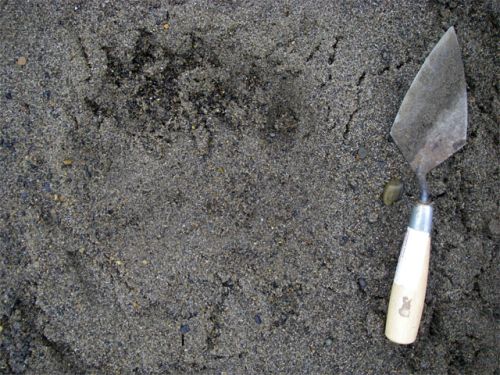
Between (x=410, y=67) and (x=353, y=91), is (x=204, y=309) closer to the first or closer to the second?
(x=353, y=91)

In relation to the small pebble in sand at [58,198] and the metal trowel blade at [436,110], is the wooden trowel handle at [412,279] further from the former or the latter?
the small pebble in sand at [58,198]

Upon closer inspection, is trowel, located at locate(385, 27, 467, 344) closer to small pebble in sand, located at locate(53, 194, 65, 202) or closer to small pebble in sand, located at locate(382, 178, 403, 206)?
small pebble in sand, located at locate(382, 178, 403, 206)

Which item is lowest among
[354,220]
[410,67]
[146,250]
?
[146,250]

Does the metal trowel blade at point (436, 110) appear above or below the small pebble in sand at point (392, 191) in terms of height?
above

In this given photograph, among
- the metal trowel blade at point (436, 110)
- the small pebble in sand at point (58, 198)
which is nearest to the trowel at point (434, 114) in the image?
the metal trowel blade at point (436, 110)

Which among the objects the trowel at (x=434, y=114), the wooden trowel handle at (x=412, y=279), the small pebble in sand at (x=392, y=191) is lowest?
the wooden trowel handle at (x=412, y=279)

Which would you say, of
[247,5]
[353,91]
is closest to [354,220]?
[353,91]
